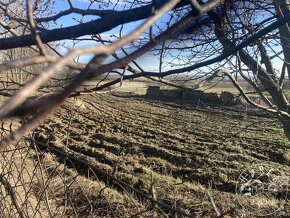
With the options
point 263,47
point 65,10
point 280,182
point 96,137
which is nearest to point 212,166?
point 280,182

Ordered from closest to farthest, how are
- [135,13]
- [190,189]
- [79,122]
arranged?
[135,13], [190,189], [79,122]

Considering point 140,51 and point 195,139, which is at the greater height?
point 140,51

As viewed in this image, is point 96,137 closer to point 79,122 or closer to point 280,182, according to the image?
point 79,122

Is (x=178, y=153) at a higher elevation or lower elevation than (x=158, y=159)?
higher

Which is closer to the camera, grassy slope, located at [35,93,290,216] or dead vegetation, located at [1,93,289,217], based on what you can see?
dead vegetation, located at [1,93,289,217]

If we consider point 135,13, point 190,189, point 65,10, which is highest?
point 65,10

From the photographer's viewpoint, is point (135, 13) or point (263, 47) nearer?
point (135, 13)

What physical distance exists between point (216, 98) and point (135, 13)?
1613 cm

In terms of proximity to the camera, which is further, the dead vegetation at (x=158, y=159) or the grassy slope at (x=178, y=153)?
the grassy slope at (x=178, y=153)

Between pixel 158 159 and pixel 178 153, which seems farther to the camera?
pixel 178 153

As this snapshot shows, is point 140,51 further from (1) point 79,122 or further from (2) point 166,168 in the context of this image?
(1) point 79,122

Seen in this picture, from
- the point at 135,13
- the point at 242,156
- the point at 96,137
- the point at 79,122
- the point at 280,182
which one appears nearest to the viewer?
the point at 135,13

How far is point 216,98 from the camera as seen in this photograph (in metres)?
16.0

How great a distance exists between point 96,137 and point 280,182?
5.09 m
